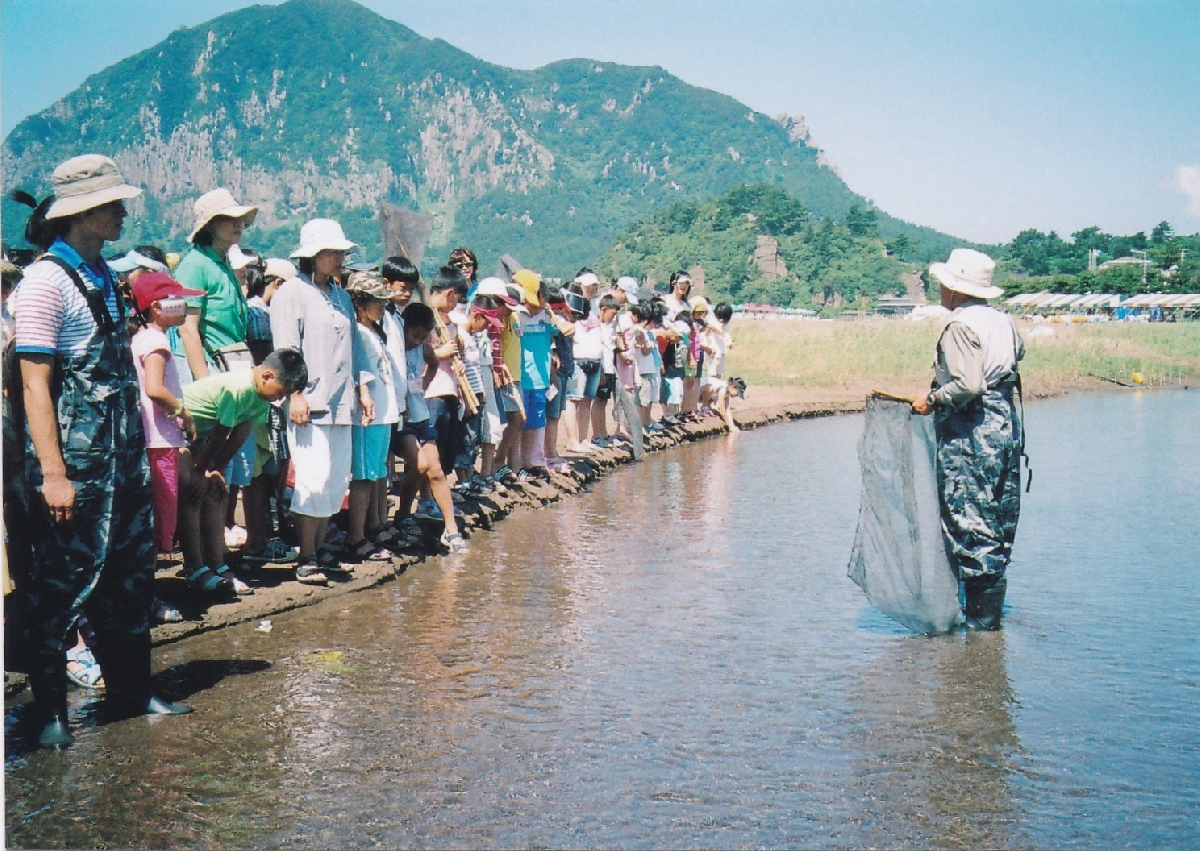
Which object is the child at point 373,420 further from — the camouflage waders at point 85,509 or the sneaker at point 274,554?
the camouflage waders at point 85,509

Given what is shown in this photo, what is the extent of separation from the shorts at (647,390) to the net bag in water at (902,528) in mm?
8309

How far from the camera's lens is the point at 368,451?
7664mm

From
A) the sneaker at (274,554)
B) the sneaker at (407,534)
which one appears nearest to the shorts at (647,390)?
the sneaker at (407,534)

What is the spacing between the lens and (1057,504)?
36.7 ft

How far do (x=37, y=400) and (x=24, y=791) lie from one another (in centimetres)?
130

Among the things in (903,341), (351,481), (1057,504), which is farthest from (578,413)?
(903,341)

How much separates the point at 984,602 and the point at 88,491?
4.30 m

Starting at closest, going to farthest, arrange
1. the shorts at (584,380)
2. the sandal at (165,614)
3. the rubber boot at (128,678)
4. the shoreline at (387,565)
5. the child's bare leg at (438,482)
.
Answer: the rubber boot at (128,678)
the sandal at (165,614)
the shoreline at (387,565)
the child's bare leg at (438,482)
the shorts at (584,380)

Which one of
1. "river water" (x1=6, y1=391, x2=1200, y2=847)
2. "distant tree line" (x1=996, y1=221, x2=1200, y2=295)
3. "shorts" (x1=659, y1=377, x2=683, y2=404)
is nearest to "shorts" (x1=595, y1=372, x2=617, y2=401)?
"shorts" (x1=659, y1=377, x2=683, y2=404)

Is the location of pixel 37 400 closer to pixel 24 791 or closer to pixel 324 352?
pixel 24 791

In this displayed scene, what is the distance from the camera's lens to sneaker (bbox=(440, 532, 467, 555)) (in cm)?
847

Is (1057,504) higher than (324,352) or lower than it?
lower

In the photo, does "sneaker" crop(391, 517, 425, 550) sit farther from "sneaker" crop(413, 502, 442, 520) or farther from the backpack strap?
the backpack strap

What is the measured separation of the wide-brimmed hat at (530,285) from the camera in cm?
1082
